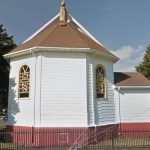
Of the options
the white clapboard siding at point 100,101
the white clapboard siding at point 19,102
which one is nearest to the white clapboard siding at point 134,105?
the white clapboard siding at point 100,101

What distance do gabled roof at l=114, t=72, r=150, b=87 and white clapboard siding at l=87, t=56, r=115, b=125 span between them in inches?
51.0

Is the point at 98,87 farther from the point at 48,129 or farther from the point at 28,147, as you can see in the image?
the point at 28,147

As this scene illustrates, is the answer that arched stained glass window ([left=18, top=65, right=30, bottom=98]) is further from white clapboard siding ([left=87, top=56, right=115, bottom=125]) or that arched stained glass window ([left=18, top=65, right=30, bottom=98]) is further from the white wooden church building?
white clapboard siding ([left=87, top=56, right=115, bottom=125])

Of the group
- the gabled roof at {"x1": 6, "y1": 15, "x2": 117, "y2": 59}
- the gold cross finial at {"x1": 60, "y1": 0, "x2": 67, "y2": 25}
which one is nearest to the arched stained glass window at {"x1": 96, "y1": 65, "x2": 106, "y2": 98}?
the gabled roof at {"x1": 6, "y1": 15, "x2": 117, "y2": 59}

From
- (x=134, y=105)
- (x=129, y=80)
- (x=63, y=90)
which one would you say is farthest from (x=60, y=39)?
(x=134, y=105)

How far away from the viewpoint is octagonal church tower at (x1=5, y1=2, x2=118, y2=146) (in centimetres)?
1858

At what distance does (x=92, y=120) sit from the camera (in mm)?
19109

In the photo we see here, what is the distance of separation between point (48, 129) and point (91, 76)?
445 centimetres

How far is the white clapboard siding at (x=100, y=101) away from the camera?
19.3m

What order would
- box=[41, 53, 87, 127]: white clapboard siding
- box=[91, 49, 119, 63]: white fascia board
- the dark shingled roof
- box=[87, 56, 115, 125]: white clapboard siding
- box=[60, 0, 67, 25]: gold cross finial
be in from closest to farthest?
box=[41, 53, 87, 127]: white clapboard siding < box=[87, 56, 115, 125]: white clapboard siding < the dark shingled roof < box=[91, 49, 119, 63]: white fascia board < box=[60, 0, 67, 25]: gold cross finial

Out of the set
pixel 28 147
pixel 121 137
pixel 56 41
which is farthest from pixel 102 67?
pixel 28 147

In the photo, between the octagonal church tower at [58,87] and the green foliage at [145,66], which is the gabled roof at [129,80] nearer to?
the octagonal church tower at [58,87]

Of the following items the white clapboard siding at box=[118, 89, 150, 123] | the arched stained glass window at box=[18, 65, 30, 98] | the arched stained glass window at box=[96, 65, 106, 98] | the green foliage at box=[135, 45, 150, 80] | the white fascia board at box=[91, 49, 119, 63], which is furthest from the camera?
the green foliage at box=[135, 45, 150, 80]

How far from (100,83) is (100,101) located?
1344 millimetres
